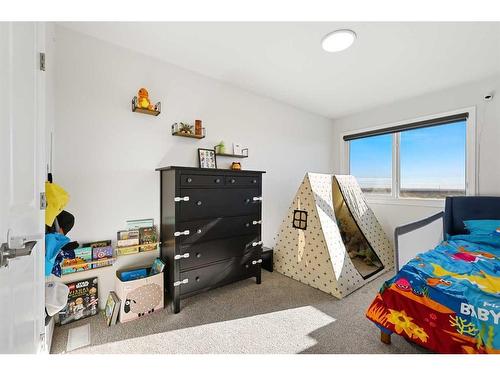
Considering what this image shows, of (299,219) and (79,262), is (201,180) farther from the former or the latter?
(299,219)

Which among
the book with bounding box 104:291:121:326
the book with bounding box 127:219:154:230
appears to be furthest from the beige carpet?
the book with bounding box 127:219:154:230

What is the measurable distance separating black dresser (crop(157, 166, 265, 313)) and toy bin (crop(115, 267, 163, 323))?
127 millimetres

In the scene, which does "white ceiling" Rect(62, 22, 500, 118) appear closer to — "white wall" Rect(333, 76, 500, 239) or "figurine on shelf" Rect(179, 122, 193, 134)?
"white wall" Rect(333, 76, 500, 239)

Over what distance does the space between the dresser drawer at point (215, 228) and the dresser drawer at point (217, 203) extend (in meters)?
0.05

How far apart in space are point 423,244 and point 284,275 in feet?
5.06

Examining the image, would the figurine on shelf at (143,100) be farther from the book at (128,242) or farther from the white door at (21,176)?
the book at (128,242)

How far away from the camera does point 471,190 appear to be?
8.93 feet

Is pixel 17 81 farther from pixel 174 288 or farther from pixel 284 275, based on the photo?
pixel 284 275

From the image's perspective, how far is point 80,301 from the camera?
1.84 m

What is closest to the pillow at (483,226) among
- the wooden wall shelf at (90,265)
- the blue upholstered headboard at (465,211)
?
the blue upholstered headboard at (465,211)

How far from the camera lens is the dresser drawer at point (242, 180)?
227 centimetres

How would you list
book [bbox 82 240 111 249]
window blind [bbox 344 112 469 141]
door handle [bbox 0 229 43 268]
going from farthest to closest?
window blind [bbox 344 112 469 141] < book [bbox 82 240 111 249] < door handle [bbox 0 229 43 268]

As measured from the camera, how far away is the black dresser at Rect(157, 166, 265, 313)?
1.97m
